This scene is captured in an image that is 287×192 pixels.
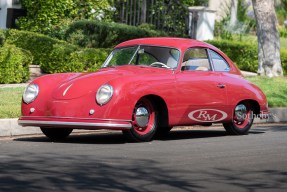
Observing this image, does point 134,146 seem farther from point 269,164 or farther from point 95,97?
point 269,164

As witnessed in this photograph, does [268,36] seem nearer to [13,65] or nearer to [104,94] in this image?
[13,65]

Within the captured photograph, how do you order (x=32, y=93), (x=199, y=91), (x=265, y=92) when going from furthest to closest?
(x=265, y=92)
(x=199, y=91)
(x=32, y=93)

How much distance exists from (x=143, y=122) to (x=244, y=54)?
48.4 feet

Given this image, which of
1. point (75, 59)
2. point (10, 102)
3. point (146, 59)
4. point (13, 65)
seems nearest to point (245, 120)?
point (146, 59)

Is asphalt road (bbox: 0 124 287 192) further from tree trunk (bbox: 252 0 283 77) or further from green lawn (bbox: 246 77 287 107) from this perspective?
tree trunk (bbox: 252 0 283 77)

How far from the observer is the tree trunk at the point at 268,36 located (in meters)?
23.0

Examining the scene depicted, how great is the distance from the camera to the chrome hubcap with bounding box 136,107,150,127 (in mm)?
12438

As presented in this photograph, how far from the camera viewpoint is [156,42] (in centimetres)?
1373

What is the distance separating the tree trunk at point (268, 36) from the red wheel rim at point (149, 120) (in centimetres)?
1078

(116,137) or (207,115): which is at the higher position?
(207,115)

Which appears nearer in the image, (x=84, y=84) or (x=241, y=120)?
(x=84, y=84)

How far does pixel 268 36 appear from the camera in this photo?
2305 centimetres

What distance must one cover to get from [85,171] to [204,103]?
14.6 ft

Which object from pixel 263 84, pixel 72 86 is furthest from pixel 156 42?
pixel 263 84
